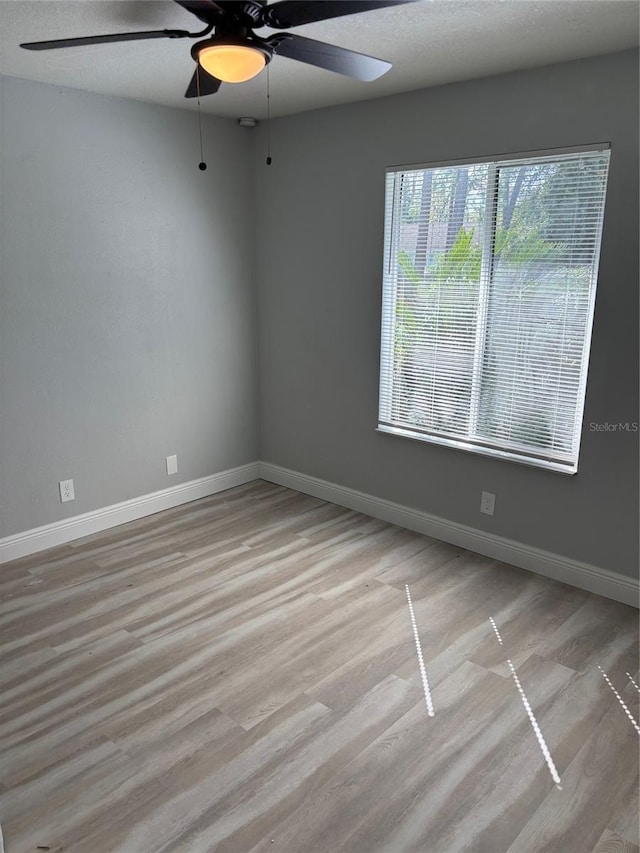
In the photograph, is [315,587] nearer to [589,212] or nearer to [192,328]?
[192,328]

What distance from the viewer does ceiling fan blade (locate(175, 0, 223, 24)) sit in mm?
1670

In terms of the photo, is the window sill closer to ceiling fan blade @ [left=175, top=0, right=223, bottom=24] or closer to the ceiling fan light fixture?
the ceiling fan light fixture

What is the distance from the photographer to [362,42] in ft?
8.59

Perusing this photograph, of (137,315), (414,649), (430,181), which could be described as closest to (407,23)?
(430,181)

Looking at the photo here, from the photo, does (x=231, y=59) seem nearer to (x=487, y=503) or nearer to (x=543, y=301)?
(x=543, y=301)

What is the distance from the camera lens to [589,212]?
2906mm

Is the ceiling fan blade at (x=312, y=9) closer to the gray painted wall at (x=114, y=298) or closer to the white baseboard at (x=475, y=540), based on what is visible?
the gray painted wall at (x=114, y=298)

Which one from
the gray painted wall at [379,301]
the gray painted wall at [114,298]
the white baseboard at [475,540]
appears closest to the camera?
the gray painted wall at [379,301]

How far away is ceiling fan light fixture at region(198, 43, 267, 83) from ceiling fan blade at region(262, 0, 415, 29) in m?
0.10

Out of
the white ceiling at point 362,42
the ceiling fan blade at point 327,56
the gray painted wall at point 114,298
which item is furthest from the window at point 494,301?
the ceiling fan blade at point 327,56

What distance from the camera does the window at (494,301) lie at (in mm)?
2994

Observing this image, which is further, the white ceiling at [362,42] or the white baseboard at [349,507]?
the white baseboard at [349,507]

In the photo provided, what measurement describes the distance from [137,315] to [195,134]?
1.17m

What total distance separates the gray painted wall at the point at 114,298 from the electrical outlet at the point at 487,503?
1.85 meters
